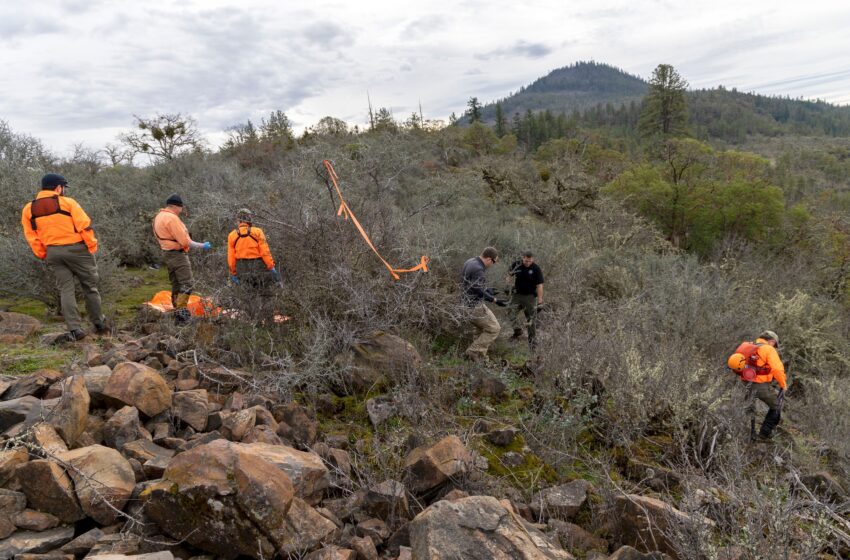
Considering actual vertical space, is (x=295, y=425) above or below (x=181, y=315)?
below

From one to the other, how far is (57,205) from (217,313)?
66.2 inches

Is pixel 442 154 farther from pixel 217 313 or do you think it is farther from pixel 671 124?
pixel 671 124

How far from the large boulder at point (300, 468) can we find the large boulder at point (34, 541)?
31.6 inches

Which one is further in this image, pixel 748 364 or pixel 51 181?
pixel 748 364

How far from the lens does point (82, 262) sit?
477cm

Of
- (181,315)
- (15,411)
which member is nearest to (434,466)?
(15,411)

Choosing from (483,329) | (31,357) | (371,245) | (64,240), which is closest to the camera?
(31,357)

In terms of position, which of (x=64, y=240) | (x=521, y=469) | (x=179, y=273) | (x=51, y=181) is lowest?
(x=521, y=469)

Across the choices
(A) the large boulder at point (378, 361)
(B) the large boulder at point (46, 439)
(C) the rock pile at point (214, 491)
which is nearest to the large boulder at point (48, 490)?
(C) the rock pile at point (214, 491)

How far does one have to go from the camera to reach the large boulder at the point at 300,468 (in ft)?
8.25

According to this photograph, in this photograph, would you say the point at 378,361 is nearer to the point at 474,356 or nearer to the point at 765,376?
the point at 474,356

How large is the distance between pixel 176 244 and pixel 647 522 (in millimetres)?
5334

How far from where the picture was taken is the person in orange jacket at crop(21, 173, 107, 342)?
447cm

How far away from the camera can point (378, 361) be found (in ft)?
14.2
